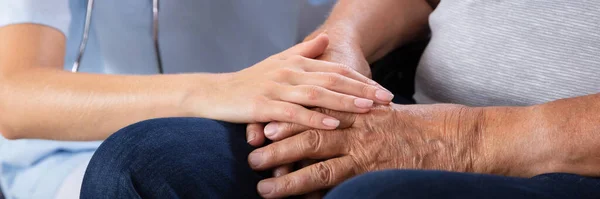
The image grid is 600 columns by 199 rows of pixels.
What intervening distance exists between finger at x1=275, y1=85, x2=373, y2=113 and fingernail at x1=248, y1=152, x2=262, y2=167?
105mm

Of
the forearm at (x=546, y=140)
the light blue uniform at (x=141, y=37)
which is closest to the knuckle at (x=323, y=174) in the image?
the forearm at (x=546, y=140)

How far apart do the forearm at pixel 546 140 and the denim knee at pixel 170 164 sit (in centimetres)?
32

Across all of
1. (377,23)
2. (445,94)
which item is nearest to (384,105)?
(445,94)

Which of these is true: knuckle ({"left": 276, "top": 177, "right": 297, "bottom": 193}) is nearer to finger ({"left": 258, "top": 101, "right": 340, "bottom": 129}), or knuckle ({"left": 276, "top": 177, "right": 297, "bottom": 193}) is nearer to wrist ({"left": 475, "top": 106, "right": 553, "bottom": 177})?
finger ({"left": 258, "top": 101, "right": 340, "bottom": 129})

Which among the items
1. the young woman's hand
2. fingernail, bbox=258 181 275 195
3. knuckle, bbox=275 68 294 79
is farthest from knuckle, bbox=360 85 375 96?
fingernail, bbox=258 181 275 195

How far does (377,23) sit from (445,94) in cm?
20

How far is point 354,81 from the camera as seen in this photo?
101cm

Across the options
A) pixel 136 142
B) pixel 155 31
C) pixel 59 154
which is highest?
pixel 136 142

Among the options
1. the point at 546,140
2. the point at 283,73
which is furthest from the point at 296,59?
the point at 546,140

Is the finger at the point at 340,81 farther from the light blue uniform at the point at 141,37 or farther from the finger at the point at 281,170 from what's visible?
the light blue uniform at the point at 141,37

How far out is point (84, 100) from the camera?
3.36 feet

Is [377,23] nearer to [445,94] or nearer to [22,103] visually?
[445,94]

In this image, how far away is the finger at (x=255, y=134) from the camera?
3.14 feet

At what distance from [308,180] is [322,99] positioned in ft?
0.44
